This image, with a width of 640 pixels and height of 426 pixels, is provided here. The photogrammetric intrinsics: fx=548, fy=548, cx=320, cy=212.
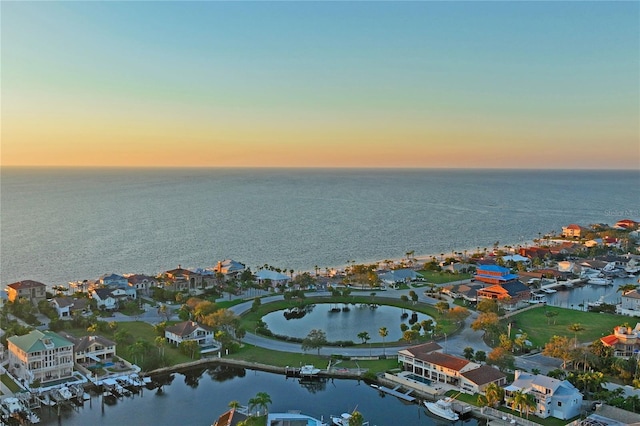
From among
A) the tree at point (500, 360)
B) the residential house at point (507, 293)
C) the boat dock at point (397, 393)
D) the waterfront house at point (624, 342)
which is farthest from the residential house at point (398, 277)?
the boat dock at point (397, 393)

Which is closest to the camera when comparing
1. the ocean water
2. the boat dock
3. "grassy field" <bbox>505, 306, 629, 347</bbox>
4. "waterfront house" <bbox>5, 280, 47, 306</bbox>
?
the boat dock

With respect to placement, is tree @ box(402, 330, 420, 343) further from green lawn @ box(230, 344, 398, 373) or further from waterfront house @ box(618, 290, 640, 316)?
waterfront house @ box(618, 290, 640, 316)

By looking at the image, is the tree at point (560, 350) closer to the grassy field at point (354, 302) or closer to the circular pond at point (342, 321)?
the grassy field at point (354, 302)

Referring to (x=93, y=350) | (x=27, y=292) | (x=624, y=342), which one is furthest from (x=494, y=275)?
(x=27, y=292)

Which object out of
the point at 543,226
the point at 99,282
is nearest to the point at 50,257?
the point at 99,282

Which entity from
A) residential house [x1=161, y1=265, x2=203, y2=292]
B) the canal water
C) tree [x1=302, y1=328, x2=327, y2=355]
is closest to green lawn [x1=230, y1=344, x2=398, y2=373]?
tree [x1=302, y1=328, x2=327, y2=355]

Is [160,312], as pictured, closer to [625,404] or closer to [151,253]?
[625,404]

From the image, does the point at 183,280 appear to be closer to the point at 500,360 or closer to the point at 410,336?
the point at 410,336
